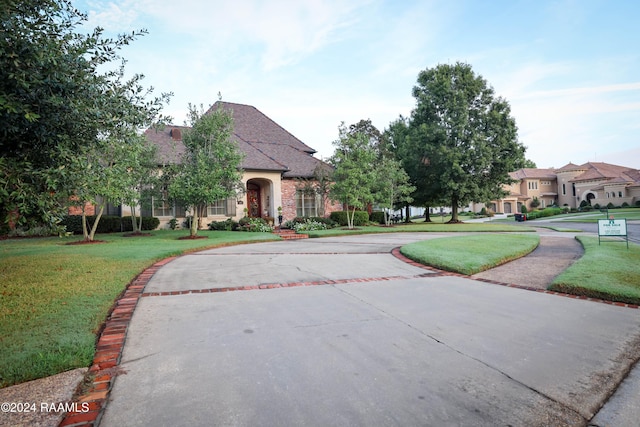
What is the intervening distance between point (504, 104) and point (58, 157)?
3010 centimetres

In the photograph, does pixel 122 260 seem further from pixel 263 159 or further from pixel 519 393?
pixel 263 159

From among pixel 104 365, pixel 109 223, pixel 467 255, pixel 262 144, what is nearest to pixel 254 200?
pixel 262 144

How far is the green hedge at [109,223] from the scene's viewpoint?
15.4 meters

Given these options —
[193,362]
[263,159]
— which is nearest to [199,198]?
[263,159]

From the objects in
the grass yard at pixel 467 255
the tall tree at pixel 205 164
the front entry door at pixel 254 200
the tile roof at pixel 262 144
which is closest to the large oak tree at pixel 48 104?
the grass yard at pixel 467 255

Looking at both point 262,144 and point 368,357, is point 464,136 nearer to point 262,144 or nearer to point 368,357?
A: point 262,144

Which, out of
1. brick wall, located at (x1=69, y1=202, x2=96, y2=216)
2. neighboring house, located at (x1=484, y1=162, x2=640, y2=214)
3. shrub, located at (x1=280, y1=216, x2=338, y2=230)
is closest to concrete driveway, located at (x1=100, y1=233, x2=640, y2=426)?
brick wall, located at (x1=69, y1=202, x2=96, y2=216)

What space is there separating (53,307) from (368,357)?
3894 mm

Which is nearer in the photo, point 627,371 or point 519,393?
point 519,393

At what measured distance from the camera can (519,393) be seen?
7.47ft

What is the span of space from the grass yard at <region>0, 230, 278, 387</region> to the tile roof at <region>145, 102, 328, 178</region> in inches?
428

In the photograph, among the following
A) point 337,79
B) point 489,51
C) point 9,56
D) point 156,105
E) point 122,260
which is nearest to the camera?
point 9,56

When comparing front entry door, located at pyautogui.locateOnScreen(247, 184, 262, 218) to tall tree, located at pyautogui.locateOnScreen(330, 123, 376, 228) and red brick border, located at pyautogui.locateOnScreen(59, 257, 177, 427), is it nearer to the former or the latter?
tall tree, located at pyautogui.locateOnScreen(330, 123, 376, 228)

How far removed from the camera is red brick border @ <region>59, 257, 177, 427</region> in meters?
1.99
